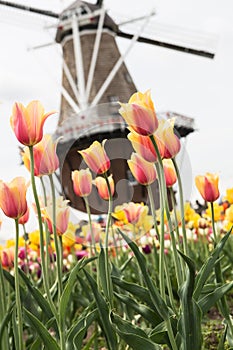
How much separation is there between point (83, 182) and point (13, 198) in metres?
0.29

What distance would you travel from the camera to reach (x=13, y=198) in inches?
39.0

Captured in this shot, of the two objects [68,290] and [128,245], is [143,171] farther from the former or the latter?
[68,290]

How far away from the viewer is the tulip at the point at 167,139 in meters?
0.97

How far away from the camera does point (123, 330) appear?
99 cm

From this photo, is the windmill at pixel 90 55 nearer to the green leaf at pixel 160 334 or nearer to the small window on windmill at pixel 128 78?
the small window on windmill at pixel 128 78

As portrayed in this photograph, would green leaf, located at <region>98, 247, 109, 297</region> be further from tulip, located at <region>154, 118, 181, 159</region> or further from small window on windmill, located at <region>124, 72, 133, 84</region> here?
small window on windmill, located at <region>124, 72, 133, 84</region>

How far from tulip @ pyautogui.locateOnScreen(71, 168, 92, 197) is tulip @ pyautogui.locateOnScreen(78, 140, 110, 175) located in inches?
6.2

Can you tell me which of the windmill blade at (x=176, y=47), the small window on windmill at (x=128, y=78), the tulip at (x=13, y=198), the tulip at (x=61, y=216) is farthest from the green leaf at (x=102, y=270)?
the windmill blade at (x=176, y=47)

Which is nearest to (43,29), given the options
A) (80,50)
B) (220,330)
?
(80,50)

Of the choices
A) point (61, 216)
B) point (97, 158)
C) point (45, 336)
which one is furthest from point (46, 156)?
point (45, 336)

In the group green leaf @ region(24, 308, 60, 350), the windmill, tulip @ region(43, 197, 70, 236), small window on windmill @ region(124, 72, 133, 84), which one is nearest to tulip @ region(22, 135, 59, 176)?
tulip @ region(43, 197, 70, 236)

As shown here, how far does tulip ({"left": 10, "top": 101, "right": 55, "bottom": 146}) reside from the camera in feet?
3.10

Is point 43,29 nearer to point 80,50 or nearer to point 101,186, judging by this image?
point 80,50

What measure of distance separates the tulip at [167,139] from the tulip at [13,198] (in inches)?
10.5
